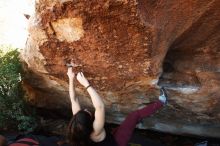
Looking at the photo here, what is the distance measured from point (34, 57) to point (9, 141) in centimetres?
158

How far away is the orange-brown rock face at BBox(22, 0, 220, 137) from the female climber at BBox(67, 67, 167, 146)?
0.36 meters

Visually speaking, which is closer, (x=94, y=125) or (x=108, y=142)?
(x=94, y=125)

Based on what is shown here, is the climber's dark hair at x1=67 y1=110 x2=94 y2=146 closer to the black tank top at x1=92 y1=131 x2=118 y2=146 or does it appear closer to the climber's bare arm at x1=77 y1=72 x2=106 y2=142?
the climber's bare arm at x1=77 y1=72 x2=106 y2=142

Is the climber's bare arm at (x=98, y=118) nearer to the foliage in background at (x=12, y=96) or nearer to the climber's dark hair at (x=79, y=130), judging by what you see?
the climber's dark hair at (x=79, y=130)

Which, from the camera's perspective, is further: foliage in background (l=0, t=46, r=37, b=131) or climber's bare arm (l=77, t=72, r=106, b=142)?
foliage in background (l=0, t=46, r=37, b=131)

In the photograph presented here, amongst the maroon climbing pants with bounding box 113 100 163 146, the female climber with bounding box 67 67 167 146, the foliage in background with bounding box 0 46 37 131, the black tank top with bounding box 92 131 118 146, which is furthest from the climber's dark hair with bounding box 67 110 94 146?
the foliage in background with bounding box 0 46 37 131

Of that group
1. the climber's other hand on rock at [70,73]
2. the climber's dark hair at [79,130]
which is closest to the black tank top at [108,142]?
the climber's dark hair at [79,130]

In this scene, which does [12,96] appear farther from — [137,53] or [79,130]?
[137,53]

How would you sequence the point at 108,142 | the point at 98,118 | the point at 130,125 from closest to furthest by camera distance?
the point at 98,118, the point at 108,142, the point at 130,125

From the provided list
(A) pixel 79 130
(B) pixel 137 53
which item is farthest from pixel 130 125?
(B) pixel 137 53

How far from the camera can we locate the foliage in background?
18.5 feet

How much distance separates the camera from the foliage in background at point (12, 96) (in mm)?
5641

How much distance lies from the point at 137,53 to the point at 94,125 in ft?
3.21

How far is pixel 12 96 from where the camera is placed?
589 cm
